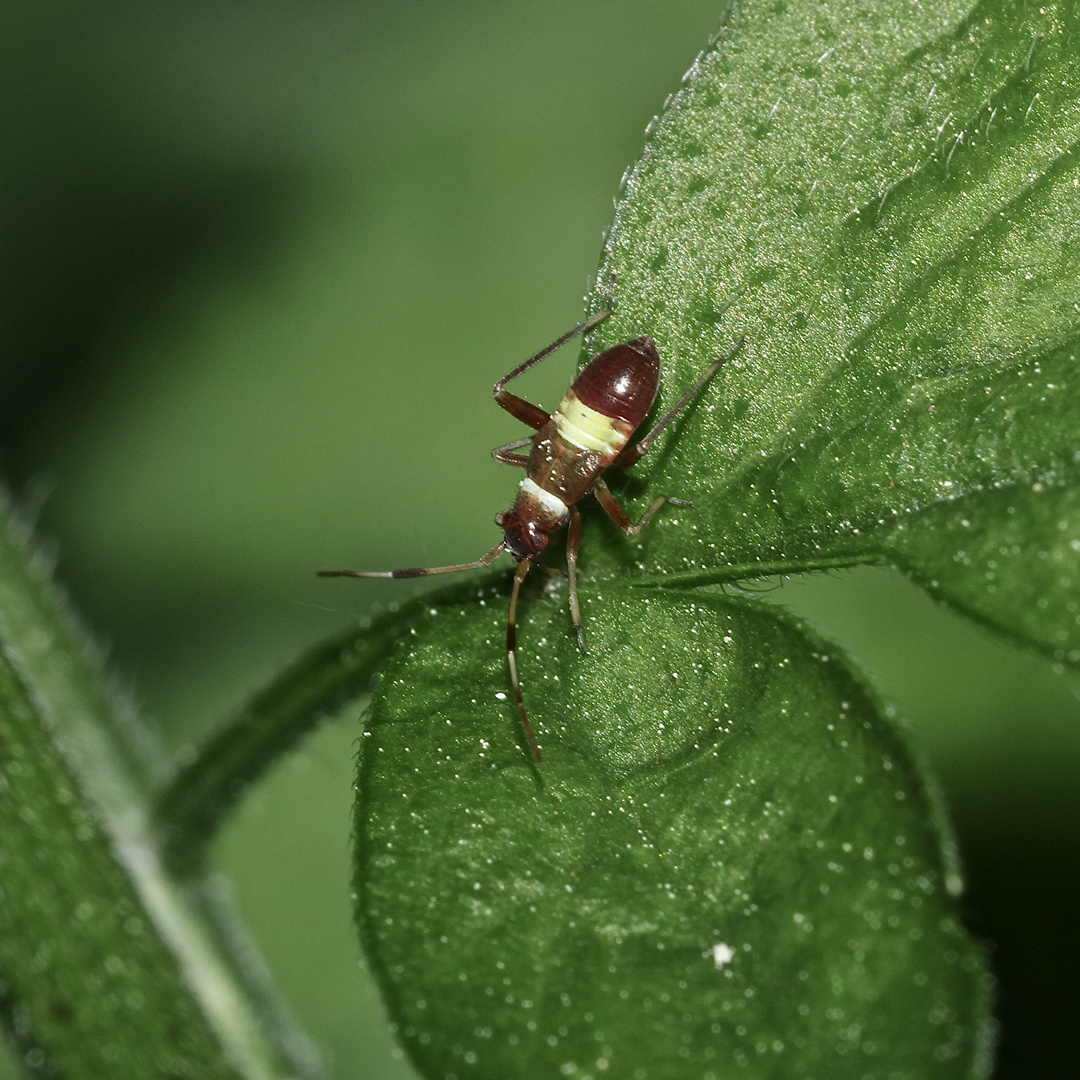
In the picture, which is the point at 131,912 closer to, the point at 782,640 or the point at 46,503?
the point at 782,640

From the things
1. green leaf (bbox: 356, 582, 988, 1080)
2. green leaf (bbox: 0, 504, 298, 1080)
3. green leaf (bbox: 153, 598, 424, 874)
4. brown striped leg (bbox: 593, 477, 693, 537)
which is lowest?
green leaf (bbox: 0, 504, 298, 1080)

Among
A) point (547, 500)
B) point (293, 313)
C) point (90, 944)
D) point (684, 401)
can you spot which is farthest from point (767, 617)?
point (293, 313)

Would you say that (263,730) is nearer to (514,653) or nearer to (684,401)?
(514,653)

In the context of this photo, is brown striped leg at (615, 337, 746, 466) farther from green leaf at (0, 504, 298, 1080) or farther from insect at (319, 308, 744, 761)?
green leaf at (0, 504, 298, 1080)

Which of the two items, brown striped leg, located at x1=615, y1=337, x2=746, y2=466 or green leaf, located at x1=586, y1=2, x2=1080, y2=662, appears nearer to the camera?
green leaf, located at x1=586, y1=2, x2=1080, y2=662

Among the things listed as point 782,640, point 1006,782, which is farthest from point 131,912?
point 1006,782

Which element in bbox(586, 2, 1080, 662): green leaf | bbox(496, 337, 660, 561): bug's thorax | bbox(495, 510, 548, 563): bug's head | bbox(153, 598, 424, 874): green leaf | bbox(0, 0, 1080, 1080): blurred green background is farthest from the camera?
bbox(0, 0, 1080, 1080): blurred green background

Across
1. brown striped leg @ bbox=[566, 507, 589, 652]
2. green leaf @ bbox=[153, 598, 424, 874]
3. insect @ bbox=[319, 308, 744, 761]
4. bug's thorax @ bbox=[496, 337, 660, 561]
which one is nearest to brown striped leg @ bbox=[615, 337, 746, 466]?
insect @ bbox=[319, 308, 744, 761]

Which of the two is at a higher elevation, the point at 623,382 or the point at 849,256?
the point at 849,256
